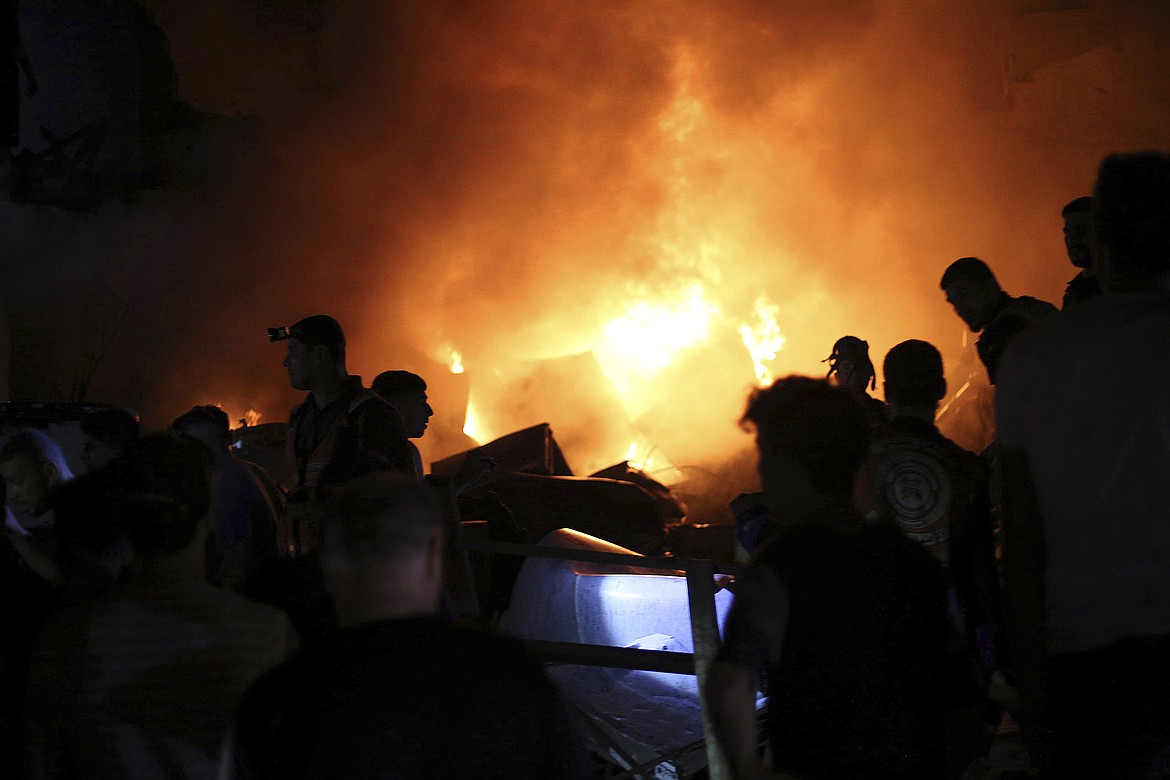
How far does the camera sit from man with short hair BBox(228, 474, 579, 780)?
4.67ft

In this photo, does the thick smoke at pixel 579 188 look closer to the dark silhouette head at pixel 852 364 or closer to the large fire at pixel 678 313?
the large fire at pixel 678 313

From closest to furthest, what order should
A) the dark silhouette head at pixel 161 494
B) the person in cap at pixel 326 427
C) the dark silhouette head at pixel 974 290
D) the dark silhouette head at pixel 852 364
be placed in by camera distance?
the dark silhouette head at pixel 161 494 → the person in cap at pixel 326 427 → the dark silhouette head at pixel 974 290 → the dark silhouette head at pixel 852 364

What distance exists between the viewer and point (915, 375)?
2.89 m

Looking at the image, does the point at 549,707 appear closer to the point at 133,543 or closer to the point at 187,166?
the point at 133,543

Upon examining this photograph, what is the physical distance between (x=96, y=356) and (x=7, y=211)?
6.50 feet

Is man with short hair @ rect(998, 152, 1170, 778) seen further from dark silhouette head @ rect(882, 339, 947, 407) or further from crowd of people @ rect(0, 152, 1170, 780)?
dark silhouette head @ rect(882, 339, 947, 407)

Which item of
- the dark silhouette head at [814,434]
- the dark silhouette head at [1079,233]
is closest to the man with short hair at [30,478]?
the dark silhouette head at [814,434]

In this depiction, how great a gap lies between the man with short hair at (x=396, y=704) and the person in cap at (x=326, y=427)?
5.14 feet

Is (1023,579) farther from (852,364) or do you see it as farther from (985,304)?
(852,364)

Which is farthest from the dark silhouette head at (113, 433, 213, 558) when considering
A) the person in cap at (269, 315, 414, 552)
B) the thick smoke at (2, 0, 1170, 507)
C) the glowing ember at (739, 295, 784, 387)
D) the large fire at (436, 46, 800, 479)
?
the glowing ember at (739, 295, 784, 387)

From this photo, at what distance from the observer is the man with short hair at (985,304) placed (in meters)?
3.26

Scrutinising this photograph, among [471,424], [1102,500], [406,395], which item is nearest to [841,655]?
[1102,500]

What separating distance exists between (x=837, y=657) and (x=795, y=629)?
8cm

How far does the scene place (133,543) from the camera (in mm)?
1858
